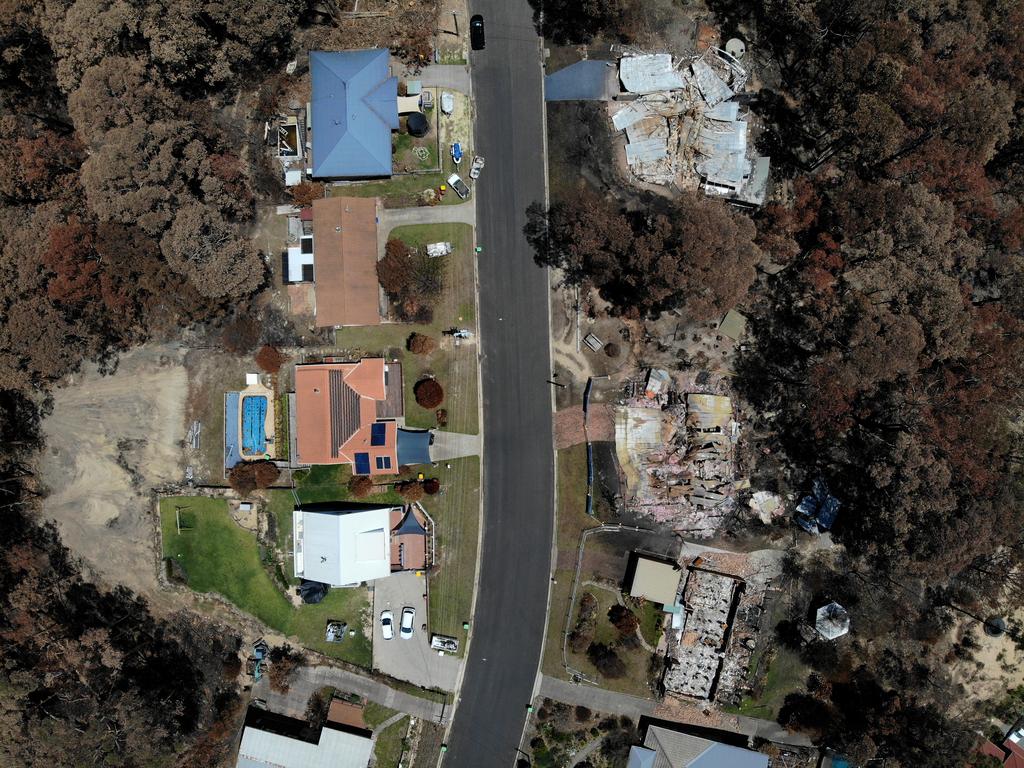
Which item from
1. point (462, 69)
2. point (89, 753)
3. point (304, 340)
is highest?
point (462, 69)

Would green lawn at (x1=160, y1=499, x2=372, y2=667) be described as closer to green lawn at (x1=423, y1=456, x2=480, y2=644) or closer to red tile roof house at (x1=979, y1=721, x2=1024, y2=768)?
green lawn at (x1=423, y1=456, x2=480, y2=644)

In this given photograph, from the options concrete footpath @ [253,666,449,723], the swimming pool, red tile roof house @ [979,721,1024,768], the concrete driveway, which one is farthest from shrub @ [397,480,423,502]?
red tile roof house @ [979,721,1024,768]

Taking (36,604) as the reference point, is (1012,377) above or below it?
above

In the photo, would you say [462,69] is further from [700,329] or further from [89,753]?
[89,753]

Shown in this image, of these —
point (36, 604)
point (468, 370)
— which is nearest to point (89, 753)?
point (36, 604)

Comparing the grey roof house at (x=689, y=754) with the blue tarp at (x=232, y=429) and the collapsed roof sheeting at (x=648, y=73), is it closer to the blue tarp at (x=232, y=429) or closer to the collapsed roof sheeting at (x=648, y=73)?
the blue tarp at (x=232, y=429)

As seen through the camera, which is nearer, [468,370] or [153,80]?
[153,80]

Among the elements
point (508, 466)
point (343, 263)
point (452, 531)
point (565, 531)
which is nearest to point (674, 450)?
point (565, 531)
